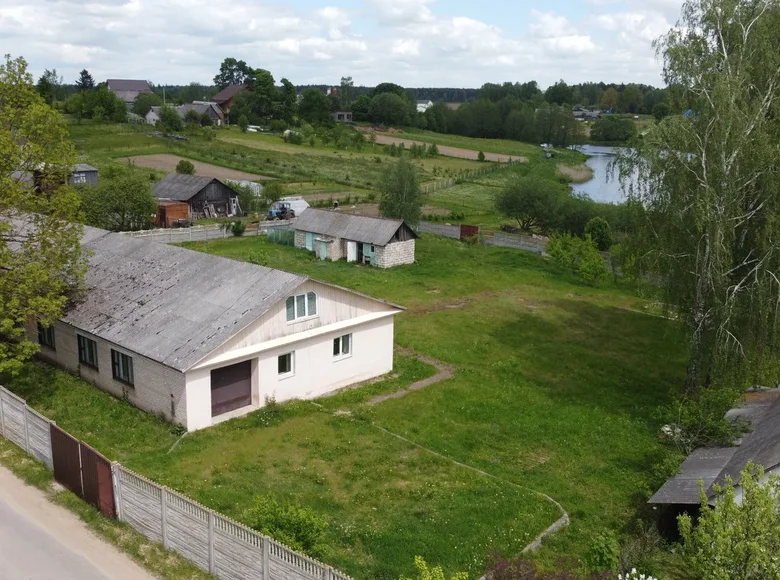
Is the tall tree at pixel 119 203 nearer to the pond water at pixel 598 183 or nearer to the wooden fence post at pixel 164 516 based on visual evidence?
the pond water at pixel 598 183

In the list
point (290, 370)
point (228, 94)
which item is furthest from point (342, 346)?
point (228, 94)

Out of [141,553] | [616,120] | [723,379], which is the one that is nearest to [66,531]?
[141,553]

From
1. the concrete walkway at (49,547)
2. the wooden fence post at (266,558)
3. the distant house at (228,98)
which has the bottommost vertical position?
the concrete walkway at (49,547)

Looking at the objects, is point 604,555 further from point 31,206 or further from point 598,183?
point 598,183

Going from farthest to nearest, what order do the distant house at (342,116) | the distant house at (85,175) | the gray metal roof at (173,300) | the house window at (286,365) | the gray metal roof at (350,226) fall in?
the distant house at (342,116) → the distant house at (85,175) → the gray metal roof at (350,226) → the house window at (286,365) → the gray metal roof at (173,300)

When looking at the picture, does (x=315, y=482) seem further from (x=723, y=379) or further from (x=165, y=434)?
(x=723, y=379)

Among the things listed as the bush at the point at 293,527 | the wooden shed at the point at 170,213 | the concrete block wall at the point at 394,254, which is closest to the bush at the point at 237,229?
the wooden shed at the point at 170,213
